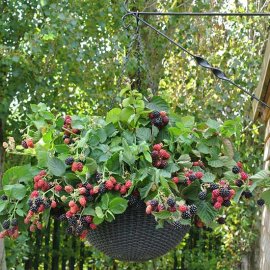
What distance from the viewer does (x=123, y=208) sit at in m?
1.84

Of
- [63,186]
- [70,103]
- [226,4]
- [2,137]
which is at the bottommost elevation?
[63,186]

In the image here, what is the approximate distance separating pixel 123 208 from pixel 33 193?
0.97 ft

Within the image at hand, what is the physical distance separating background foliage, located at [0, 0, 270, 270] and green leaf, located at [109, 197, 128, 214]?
2.17 m

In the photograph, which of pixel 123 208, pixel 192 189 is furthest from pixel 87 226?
pixel 192 189

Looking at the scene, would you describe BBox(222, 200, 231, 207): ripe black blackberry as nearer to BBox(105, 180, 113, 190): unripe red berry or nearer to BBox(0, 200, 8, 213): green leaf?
BBox(105, 180, 113, 190): unripe red berry

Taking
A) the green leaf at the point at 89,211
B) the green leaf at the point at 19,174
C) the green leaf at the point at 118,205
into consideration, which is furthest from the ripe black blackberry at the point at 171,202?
the green leaf at the point at 19,174

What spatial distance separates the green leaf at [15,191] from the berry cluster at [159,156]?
44 cm

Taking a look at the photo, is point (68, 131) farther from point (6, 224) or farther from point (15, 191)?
point (6, 224)

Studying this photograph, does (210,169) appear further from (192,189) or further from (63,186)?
(63,186)

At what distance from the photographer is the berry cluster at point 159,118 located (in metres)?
2.03

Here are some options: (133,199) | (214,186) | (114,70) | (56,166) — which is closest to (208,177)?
(214,186)

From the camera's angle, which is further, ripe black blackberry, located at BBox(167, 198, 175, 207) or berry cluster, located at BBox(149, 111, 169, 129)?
berry cluster, located at BBox(149, 111, 169, 129)

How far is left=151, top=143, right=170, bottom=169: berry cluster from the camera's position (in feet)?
6.34

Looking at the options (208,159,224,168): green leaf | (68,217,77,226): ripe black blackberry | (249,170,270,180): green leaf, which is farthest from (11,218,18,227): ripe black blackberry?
(249,170,270,180): green leaf
